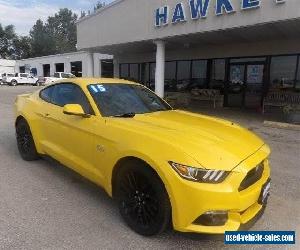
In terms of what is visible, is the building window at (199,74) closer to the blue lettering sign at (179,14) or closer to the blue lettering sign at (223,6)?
the blue lettering sign at (179,14)

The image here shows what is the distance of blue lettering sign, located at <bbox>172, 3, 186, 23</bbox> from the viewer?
13005mm

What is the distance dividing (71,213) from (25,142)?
240 centimetres

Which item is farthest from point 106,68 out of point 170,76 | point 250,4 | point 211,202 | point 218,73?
point 211,202

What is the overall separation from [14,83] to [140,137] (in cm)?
4216

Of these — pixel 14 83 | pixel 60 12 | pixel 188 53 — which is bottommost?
pixel 14 83

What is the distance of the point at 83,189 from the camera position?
15.1 feet

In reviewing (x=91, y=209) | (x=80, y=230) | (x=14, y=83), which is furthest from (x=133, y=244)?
(x=14, y=83)

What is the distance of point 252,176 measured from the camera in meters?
3.21

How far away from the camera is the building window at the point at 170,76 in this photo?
20.5 meters

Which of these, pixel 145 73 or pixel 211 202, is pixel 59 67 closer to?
pixel 145 73

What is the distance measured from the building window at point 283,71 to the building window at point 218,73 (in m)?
2.73

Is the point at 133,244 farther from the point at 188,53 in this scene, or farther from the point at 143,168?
the point at 188,53

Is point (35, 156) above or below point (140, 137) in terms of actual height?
below

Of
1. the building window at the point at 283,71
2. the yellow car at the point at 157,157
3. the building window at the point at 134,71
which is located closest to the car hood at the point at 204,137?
the yellow car at the point at 157,157
